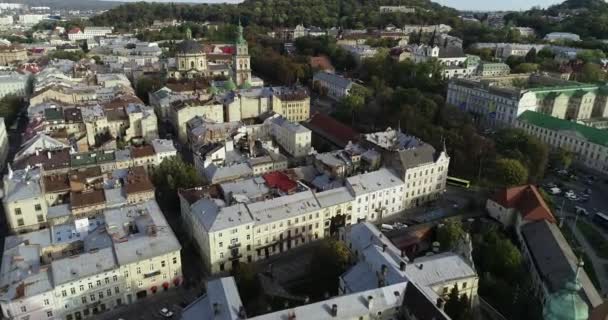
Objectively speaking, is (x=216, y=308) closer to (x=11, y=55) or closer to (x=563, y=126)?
(x=563, y=126)

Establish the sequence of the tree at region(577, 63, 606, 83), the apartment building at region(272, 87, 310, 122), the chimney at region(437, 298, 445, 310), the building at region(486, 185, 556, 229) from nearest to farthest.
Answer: the chimney at region(437, 298, 445, 310) → the building at region(486, 185, 556, 229) → the apartment building at region(272, 87, 310, 122) → the tree at region(577, 63, 606, 83)

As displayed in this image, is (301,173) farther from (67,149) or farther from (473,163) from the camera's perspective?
(67,149)

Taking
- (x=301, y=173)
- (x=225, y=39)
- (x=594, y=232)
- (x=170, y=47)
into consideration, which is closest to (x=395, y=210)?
(x=301, y=173)

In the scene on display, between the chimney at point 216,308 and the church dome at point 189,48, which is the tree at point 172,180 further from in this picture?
the church dome at point 189,48

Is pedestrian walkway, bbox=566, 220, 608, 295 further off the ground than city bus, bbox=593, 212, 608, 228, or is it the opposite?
city bus, bbox=593, 212, 608, 228

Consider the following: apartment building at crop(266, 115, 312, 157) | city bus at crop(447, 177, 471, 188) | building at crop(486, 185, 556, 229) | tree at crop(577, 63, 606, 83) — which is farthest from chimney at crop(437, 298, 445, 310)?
tree at crop(577, 63, 606, 83)

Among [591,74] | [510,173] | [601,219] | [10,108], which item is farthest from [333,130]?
[10,108]

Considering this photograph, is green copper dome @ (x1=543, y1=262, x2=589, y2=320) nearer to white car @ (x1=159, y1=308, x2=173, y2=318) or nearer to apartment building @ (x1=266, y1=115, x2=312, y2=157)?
white car @ (x1=159, y1=308, x2=173, y2=318)

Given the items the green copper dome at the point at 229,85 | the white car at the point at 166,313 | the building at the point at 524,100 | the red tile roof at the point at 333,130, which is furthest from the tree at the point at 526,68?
the white car at the point at 166,313
